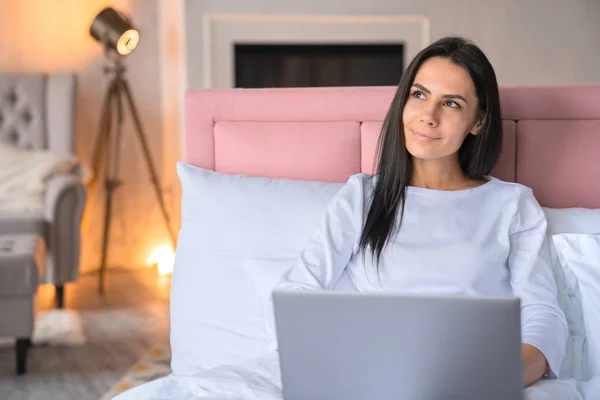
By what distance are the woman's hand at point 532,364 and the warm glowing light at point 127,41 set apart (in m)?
3.27

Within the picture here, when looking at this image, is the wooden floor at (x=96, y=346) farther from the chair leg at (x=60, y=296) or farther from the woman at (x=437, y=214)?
the woman at (x=437, y=214)

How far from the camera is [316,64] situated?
4848 mm

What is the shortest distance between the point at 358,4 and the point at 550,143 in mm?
3010

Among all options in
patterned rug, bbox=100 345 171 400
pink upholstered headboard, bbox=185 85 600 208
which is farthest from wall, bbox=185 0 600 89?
pink upholstered headboard, bbox=185 85 600 208

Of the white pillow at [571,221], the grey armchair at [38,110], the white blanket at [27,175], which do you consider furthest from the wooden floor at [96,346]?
the white pillow at [571,221]

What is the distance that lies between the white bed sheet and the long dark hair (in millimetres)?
352

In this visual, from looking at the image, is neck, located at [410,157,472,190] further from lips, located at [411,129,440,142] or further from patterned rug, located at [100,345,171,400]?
patterned rug, located at [100,345,171,400]

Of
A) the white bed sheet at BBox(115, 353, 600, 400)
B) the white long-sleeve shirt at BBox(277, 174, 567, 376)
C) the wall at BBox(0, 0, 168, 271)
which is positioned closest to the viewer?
the white bed sheet at BBox(115, 353, 600, 400)

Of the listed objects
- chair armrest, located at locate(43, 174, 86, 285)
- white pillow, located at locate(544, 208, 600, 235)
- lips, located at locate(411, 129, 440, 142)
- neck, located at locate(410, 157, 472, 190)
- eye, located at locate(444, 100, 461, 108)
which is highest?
eye, located at locate(444, 100, 461, 108)

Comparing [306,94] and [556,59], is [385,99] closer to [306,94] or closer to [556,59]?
[306,94]

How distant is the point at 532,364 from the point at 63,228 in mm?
2609

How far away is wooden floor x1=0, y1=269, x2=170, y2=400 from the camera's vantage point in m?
2.51

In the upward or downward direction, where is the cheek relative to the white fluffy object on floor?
upward

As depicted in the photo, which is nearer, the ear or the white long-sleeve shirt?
the white long-sleeve shirt
